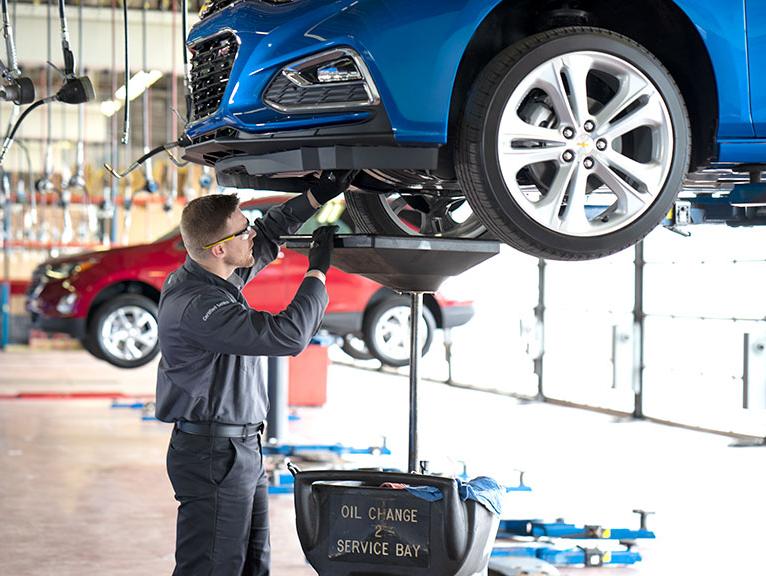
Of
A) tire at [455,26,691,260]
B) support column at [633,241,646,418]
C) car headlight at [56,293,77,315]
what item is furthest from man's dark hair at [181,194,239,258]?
support column at [633,241,646,418]

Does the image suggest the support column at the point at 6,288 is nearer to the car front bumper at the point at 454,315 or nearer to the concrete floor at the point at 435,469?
the concrete floor at the point at 435,469

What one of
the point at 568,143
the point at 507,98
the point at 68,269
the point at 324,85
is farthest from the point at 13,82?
the point at 68,269

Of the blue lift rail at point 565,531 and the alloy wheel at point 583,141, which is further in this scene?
the blue lift rail at point 565,531

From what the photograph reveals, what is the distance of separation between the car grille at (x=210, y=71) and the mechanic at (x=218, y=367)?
11.8 inches

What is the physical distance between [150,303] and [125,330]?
1.12 ft

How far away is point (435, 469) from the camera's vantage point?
7324 millimetres

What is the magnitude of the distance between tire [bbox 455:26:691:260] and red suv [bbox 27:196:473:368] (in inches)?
249

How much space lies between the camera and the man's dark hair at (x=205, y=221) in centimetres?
341

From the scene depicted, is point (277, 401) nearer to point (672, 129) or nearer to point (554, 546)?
point (554, 546)

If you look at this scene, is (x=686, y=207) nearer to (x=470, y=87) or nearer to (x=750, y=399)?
(x=470, y=87)

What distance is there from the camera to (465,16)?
9.66 feet

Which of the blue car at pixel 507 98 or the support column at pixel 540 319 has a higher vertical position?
the blue car at pixel 507 98

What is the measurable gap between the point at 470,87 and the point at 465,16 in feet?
0.68

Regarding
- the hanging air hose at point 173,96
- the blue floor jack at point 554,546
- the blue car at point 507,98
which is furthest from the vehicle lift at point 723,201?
the hanging air hose at point 173,96
